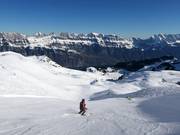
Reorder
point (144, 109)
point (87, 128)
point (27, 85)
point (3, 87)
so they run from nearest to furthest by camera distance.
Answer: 1. point (87, 128)
2. point (144, 109)
3. point (3, 87)
4. point (27, 85)

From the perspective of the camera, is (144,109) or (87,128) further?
(144,109)

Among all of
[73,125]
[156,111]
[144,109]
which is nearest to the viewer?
[73,125]

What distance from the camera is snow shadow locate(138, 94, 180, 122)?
25922mm

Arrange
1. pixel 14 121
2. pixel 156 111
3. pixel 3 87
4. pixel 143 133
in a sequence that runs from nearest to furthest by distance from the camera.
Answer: pixel 143 133, pixel 14 121, pixel 156 111, pixel 3 87

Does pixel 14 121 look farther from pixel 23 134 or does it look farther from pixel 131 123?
pixel 131 123

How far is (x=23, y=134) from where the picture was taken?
20.5 metres

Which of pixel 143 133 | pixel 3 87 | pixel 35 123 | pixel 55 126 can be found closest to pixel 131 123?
pixel 143 133

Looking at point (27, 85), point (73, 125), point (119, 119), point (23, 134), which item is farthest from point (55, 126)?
point (27, 85)

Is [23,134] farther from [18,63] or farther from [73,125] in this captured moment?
[18,63]

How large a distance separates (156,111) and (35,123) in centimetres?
1192

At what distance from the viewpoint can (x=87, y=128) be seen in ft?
72.4

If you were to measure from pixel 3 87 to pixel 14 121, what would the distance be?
179 ft

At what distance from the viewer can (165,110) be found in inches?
1196

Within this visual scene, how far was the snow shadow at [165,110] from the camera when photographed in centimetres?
2592
